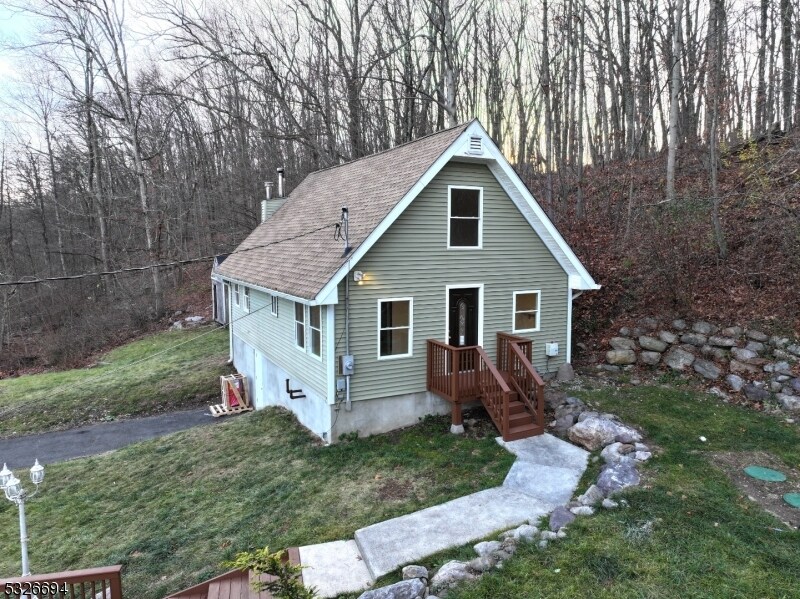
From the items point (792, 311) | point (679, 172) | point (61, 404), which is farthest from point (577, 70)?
point (61, 404)

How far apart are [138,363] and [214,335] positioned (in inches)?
154

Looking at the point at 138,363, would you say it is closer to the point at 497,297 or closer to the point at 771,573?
the point at 497,297

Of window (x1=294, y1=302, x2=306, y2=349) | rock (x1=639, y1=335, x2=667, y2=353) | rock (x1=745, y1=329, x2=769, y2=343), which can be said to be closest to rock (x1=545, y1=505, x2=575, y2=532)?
window (x1=294, y1=302, x2=306, y2=349)

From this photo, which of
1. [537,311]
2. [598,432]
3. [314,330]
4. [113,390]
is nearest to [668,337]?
[537,311]

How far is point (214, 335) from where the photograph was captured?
22.5 metres

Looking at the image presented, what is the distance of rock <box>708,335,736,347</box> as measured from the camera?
1068 cm

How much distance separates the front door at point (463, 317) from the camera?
10531mm

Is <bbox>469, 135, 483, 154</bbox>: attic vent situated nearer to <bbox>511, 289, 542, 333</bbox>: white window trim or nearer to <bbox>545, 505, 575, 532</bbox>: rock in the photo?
<bbox>511, 289, 542, 333</bbox>: white window trim

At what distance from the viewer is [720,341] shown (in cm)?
1082

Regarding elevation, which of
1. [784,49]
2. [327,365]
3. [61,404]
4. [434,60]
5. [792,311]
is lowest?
[61,404]

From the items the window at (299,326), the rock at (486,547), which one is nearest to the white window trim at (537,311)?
the window at (299,326)

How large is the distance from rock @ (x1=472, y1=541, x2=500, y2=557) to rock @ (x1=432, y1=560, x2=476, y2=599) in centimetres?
35

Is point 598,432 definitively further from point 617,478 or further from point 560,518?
point 560,518

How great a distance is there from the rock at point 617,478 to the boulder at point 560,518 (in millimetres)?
780
